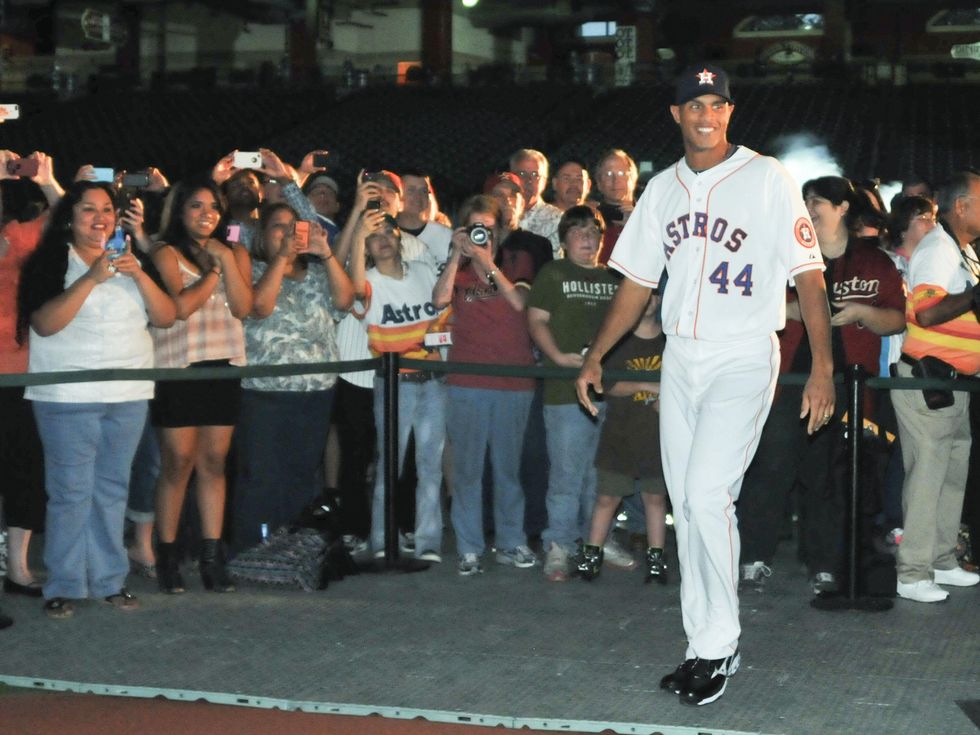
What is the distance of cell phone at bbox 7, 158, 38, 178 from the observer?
7965 millimetres

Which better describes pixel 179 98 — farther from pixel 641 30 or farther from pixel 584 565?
pixel 584 565

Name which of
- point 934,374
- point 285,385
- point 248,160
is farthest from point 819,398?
point 248,160

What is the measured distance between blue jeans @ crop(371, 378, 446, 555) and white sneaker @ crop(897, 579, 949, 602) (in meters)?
2.43

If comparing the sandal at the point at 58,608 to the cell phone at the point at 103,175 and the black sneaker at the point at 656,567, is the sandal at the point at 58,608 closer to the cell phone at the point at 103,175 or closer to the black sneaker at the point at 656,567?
the cell phone at the point at 103,175

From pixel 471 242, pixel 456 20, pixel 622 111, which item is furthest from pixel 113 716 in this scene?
pixel 456 20

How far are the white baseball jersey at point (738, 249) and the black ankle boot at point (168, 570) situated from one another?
301 centimetres

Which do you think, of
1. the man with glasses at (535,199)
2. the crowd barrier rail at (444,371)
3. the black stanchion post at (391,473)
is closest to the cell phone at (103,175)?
the crowd barrier rail at (444,371)

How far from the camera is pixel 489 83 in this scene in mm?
37281

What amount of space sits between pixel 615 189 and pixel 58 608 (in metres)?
4.14

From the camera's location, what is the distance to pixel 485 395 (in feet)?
26.3

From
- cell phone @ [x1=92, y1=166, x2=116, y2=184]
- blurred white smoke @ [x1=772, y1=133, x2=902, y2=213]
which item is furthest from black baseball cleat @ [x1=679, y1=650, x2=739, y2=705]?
blurred white smoke @ [x1=772, y1=133, x2=902, y2=213]

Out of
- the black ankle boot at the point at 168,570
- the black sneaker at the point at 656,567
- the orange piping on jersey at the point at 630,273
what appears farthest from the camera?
the black sneaker at the point at 656,567

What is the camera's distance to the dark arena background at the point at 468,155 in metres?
5.42

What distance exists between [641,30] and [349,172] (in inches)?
654
